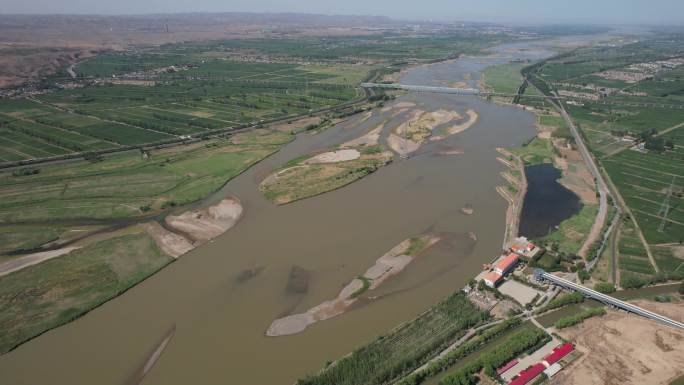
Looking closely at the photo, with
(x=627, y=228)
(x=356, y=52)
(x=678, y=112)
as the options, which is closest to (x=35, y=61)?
(x=356, y=52)

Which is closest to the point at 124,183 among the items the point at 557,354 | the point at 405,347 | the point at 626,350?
the point at 405,347

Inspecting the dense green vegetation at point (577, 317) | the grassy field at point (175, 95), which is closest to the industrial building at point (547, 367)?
the dense green vegetation at point (577, 317)

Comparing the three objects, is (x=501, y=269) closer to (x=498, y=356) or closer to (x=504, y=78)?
(x=498, y=356)

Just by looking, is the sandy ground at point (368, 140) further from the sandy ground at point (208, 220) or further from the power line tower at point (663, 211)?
the power line tower at point (663, 211)

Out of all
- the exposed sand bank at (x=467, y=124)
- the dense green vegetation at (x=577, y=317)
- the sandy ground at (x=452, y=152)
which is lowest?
the dense green vegetation at (x=577, y=317)

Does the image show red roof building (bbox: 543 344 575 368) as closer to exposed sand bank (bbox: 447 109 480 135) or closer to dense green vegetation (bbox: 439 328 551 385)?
dense green vegetation (bbox: 439 328 551 385)

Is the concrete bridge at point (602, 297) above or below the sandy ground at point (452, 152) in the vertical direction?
below

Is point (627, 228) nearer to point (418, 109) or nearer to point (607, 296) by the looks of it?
point (607, 296)
